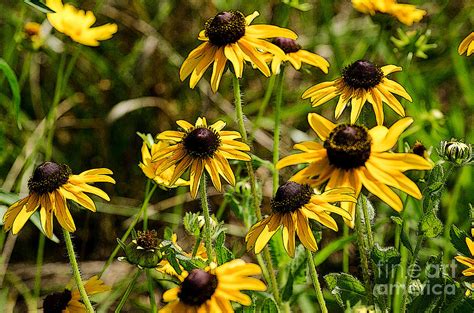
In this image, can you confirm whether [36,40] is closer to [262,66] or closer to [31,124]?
[31,124]

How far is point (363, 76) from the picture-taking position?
1454 mm

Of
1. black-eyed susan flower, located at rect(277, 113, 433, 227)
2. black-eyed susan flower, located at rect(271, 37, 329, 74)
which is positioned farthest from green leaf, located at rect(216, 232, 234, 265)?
black-eyed susan flower, located at rect(271, 37, 329, 74)

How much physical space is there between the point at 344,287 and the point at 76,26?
1461 mm

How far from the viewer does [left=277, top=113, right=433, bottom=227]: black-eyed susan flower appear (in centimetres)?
116

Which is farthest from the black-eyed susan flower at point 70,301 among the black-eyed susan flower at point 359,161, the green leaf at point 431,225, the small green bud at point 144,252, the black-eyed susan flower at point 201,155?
the green leaf at point 431,225

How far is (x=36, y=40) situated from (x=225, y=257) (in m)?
1.24

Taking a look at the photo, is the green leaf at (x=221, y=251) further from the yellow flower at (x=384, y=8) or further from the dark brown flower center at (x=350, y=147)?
the yellow flower at (x=384, y=8)

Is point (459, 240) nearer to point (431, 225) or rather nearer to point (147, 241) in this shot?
point (431, 225)

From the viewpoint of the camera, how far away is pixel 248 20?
159cm

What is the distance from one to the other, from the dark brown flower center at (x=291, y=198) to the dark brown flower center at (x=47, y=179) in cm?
43

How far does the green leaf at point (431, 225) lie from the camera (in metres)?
1.25

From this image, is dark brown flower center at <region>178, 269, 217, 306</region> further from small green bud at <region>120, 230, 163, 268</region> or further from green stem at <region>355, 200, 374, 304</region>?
green stem at <region>355, 200, 374, 304</region>

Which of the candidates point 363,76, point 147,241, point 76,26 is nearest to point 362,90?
point 363,76

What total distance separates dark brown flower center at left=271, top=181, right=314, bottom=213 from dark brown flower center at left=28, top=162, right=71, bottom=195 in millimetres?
431
